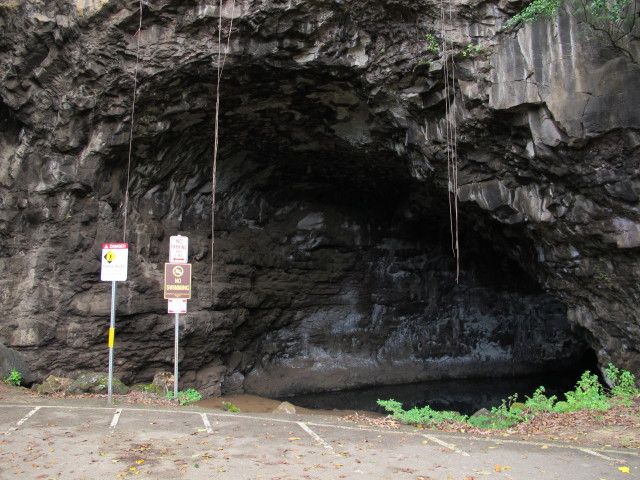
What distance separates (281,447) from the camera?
621cm

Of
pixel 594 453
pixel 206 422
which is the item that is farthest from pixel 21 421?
pixel 594 453

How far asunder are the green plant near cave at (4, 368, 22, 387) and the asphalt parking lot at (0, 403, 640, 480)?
3540 millimetres

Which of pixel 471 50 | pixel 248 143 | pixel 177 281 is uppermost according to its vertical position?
pixel 471 50

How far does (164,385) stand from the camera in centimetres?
1191

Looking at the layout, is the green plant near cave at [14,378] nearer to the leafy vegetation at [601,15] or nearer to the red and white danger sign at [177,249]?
the red and white danger sign at [177,249]

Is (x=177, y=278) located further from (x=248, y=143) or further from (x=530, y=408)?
(x=530, y=408)

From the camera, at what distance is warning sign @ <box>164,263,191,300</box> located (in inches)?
384

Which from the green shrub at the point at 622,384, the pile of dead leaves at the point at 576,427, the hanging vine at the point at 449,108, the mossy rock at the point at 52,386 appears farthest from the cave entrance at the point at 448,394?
the pile of dead leaves at the point at 576,427

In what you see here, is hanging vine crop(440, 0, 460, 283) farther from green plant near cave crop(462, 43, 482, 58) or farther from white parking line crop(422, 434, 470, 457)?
white parking line crop(422, 434, 470, 457)

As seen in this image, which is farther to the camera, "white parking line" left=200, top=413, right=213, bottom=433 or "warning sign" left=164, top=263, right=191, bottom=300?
"warning sign" left=164, top=263, right=191, bottom=300

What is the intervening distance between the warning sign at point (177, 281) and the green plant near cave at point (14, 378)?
13.8ft

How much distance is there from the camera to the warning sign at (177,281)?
32.0ft

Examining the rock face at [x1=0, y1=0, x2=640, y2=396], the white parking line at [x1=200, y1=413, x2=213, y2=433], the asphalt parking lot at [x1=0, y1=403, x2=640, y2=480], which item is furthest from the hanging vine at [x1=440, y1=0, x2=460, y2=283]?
the white parking line at [x1=200, y1=413, x2=213, y2=433]

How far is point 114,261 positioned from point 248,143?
740cm
